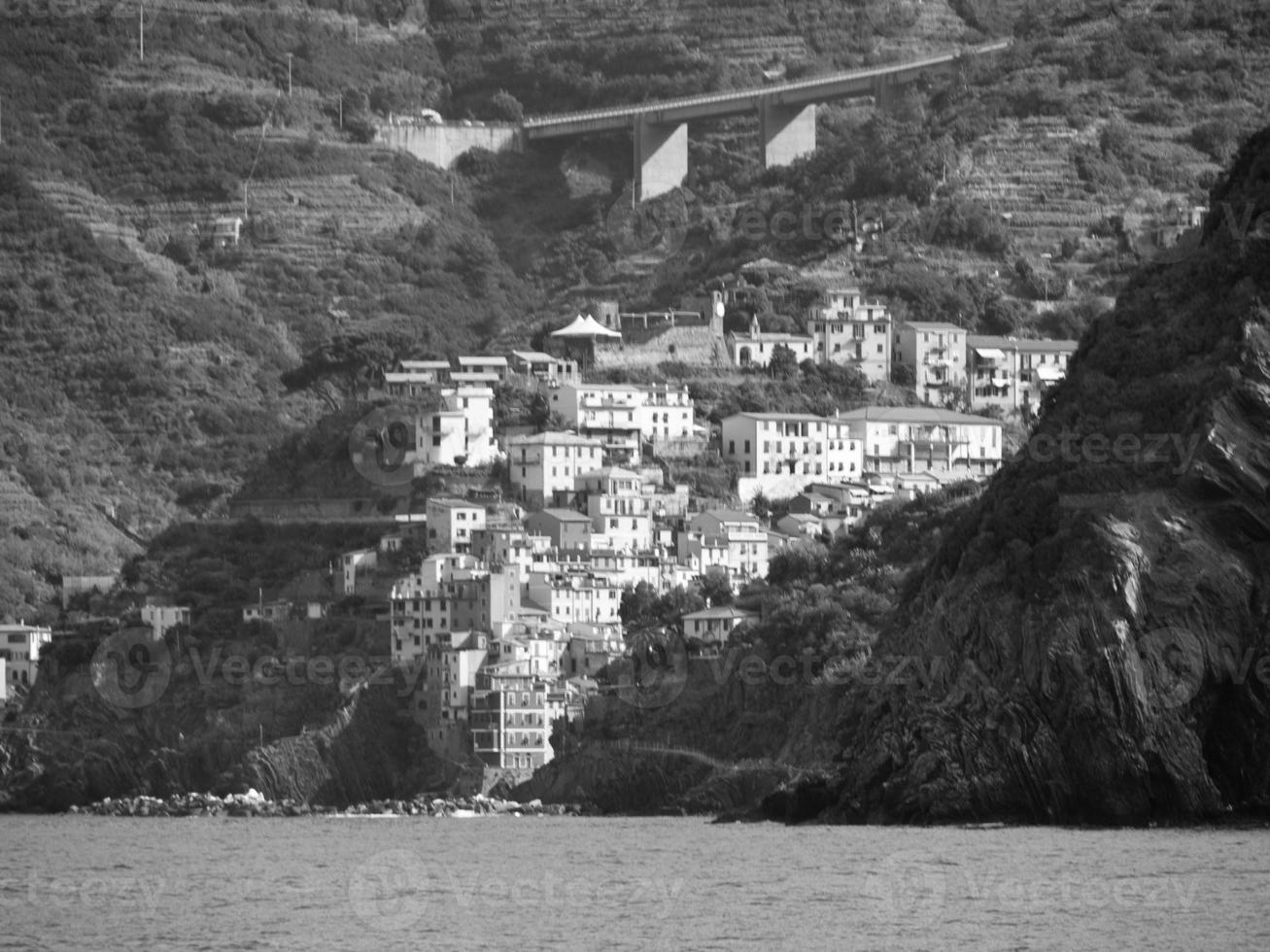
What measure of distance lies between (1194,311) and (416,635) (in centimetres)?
2909

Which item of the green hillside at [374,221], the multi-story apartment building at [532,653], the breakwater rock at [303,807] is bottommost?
the breakwater rock at [303,807]

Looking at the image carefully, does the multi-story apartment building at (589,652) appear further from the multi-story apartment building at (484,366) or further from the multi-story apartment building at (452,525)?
the multi-story apartment building at (484,366)

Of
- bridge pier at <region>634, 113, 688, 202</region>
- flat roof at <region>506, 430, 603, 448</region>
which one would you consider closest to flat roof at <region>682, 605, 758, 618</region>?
flat roof at <region>506, 430, 603, 448</region>

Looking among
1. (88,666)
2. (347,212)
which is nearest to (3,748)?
(88,666)

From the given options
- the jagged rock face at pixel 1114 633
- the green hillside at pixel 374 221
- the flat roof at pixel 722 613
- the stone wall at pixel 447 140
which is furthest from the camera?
the stone wall at pixel 447 140

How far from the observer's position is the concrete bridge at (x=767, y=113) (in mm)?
179375

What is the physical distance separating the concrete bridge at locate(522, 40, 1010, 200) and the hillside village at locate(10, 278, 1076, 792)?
29.0 metres

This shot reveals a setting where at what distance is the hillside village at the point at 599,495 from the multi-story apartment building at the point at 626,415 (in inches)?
2.7

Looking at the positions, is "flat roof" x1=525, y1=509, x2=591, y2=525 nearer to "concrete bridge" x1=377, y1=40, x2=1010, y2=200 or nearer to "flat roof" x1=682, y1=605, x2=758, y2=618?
"flat roof" x1=682, y1=605, x2=758, y2=618

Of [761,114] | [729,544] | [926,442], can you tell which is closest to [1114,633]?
[729,544]

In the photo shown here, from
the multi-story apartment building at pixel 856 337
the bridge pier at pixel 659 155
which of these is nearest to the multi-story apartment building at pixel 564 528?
the multi-story apartment building at pixel 856 337

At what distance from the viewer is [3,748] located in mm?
124312

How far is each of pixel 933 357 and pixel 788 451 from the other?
11161mm

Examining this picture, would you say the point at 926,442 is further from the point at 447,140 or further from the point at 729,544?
the point at 447,140
